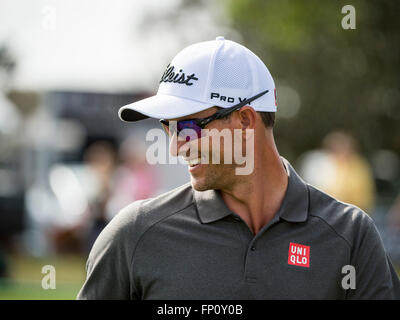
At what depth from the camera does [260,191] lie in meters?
3.48

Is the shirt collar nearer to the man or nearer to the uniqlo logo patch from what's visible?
the man

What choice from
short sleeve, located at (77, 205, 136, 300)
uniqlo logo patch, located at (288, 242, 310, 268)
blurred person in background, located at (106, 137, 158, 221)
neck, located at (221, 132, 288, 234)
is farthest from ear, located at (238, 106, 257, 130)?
blurred person in background, located at (106, 137, 158, 221)

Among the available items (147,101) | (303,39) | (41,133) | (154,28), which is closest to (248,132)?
(147,101)

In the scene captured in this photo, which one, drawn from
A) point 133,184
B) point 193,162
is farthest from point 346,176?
point 193,162

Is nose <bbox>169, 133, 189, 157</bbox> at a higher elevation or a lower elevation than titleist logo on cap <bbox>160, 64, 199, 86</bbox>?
lower

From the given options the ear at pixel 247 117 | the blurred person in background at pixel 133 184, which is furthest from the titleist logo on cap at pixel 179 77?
the blurred person in background at pixel 133 184

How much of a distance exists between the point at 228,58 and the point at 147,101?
1.42 feet

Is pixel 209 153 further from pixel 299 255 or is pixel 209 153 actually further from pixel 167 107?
pixel 299 255

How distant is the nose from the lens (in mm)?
3385

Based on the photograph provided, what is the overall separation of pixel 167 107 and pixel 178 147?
0.20 meters

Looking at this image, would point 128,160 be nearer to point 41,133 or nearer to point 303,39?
point 41,133

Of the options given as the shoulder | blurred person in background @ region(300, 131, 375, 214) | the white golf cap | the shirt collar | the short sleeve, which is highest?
the white golf cap

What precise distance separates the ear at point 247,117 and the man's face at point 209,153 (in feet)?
0.21

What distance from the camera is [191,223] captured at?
3.32m
